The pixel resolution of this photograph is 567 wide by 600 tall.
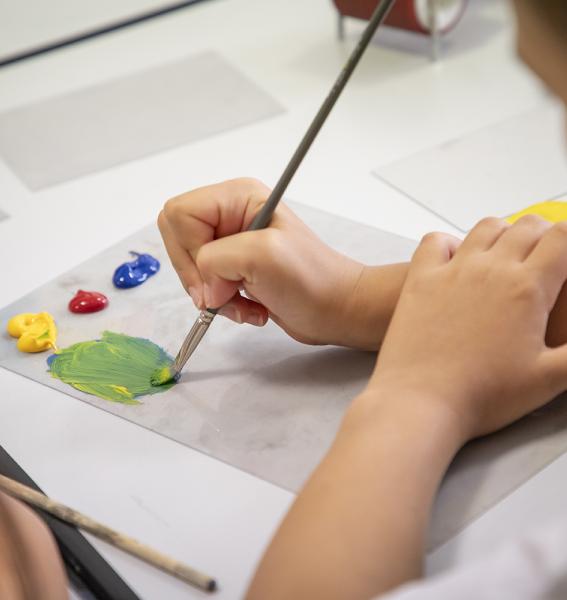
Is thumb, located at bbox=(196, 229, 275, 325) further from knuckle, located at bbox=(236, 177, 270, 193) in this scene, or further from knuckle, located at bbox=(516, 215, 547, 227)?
knuckle, located at bbox=(516, 215, 547, 227)

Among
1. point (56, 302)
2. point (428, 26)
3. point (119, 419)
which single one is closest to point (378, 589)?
→ point (119, 419)

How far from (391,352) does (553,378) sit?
0.37 feet

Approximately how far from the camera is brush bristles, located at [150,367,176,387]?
0.75 m

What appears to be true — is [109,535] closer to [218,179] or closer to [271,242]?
[271,242]

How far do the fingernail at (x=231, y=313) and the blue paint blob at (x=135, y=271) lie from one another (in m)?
0.16

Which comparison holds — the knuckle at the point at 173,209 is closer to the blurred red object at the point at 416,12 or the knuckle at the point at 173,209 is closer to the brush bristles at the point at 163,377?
the brush bristles at the point at 163,377

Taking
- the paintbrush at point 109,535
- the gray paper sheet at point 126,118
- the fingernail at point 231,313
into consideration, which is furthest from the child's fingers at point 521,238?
the gray paper sheet at point 126,118

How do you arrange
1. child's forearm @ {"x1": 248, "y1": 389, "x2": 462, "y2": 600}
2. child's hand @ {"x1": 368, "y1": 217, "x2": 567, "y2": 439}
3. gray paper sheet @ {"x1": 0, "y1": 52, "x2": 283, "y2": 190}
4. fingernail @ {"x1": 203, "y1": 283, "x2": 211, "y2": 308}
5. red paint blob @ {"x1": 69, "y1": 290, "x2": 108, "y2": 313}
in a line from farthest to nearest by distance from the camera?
1. gray paper sheet @ {"x1": 0, "y1": 52, "x2": 283, "y2": 190}
2. red paint blob @ {"x1": 69, "y1": 290, "x2": 108, "y2": 313}
3. fingernail @ {"x1": 203, "y1": 283, "x2": 211, "y2": 308}
4. child's hand @ {"x1": 368, "y1": 217, "x2": 567, "y2": 439}
5. child's forearm @ {"x1": 248, "y1": 389, "x2": 462, "y2": 600}

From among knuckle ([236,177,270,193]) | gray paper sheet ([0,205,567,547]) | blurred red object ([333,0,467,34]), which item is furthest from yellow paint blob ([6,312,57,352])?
blurred red object ([333,0,467,34])

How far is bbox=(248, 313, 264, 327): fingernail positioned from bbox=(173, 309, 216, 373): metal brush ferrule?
0.04 metres

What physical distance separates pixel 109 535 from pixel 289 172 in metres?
0.29

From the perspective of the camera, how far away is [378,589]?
1.60ft

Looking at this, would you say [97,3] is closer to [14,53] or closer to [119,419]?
[14,53]

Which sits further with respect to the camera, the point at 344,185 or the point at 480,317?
the point at 344,185
